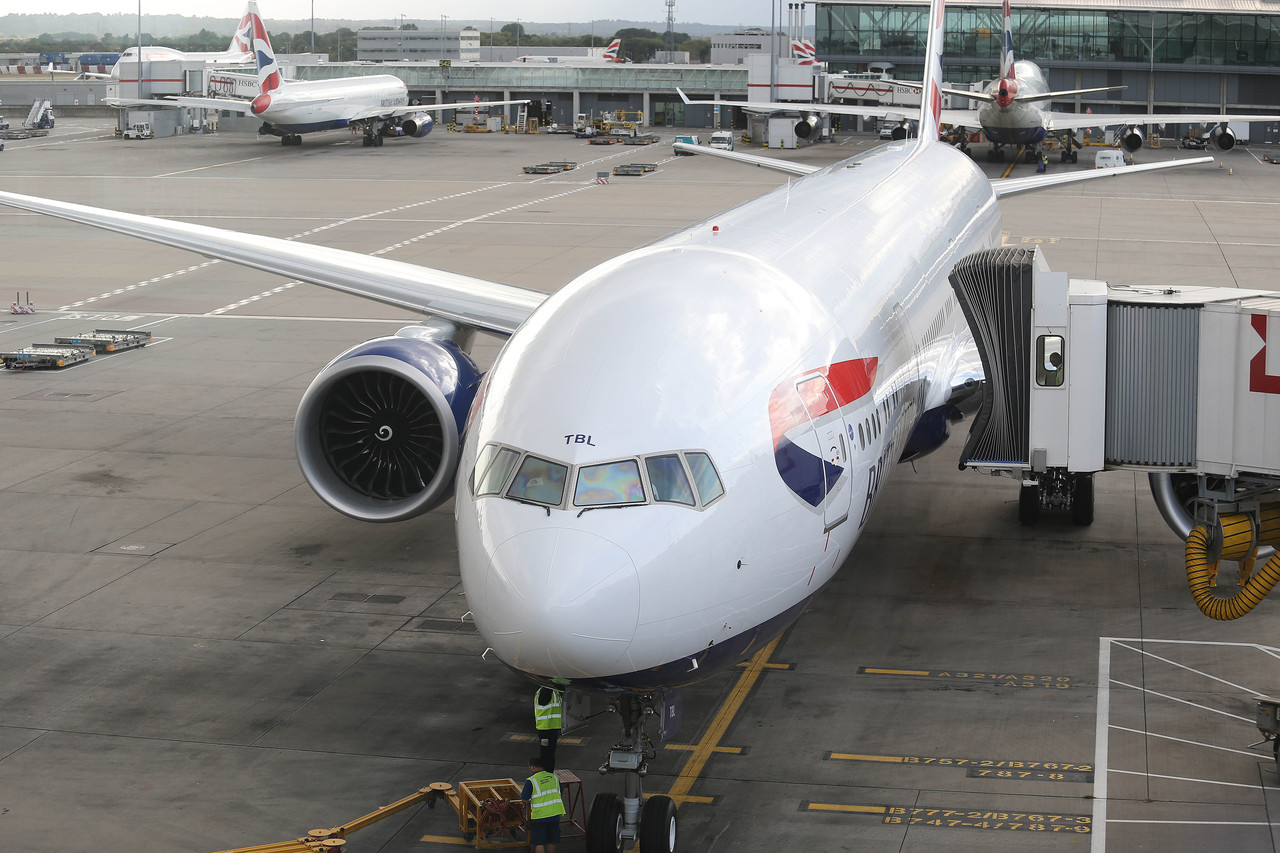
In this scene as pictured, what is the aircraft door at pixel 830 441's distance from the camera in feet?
35.3

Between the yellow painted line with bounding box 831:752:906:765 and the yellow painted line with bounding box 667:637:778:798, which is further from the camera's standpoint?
the yellow painted line with bounding box 831:752:906:765

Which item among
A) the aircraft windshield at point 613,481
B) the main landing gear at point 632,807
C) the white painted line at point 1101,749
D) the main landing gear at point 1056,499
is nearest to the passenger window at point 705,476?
the aircraft windshield at point 613,481

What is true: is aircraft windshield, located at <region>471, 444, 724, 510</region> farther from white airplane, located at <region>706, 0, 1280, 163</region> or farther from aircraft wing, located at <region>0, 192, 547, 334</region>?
white airplane, located at <region>706, 0, 1280, 163</region>

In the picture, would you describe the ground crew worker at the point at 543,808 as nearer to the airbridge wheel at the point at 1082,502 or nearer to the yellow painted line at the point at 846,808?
the yellow painted line at the point at 846,808

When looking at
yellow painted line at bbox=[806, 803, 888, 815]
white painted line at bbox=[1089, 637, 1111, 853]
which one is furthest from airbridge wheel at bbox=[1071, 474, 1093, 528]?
yellow painted line at bbox=[806, 803, 888, 815]

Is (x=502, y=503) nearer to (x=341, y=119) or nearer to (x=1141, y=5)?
(x=341, y=119)

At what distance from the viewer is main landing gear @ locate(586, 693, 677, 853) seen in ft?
32.7

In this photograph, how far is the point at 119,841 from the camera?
1095 centimetres

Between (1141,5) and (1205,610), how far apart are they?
89.8 m

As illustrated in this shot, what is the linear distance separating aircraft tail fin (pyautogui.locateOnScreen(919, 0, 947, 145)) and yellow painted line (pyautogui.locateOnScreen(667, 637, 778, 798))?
46.3 ft

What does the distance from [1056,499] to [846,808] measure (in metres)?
8.83

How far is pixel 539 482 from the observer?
9414 millimetres

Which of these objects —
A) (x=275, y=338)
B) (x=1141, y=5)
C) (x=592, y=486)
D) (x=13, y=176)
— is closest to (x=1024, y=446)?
(x=592, y=486)

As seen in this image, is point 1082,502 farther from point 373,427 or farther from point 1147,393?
point 373,427
